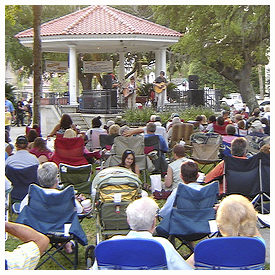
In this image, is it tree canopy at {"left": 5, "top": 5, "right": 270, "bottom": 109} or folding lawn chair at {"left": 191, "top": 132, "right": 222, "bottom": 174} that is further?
tree canopy at {"left": 5, "top": 5, "right": 270, "bottom": 109}

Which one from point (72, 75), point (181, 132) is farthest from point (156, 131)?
point (72, 75)

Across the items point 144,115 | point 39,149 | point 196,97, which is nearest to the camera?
point 39,149


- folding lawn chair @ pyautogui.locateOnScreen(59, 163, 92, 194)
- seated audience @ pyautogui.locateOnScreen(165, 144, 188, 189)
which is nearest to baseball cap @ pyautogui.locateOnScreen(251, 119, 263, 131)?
seated audience @ pyautogui.locateOnScreen(165, 144, 188, 189)

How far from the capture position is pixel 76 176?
661 cm

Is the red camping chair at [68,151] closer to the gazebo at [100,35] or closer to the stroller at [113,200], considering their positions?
the stroller at [113,200]

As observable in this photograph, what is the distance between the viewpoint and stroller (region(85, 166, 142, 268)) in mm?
5133

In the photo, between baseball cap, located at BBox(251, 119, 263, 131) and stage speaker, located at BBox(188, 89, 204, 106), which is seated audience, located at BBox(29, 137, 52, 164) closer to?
baseball cap, located at BBox(251, 119, 263, 131)

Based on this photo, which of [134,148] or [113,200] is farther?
[134,148]

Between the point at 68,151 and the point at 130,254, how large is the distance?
17.3 ft

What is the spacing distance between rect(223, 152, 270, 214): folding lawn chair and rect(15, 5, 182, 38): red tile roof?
43.0ft

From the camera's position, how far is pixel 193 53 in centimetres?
2448

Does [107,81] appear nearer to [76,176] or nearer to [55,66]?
[55,66]

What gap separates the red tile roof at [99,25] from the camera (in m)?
19.0

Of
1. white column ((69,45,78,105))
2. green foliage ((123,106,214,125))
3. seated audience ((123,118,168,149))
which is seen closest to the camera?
seated audience ((123,118,168,149))
